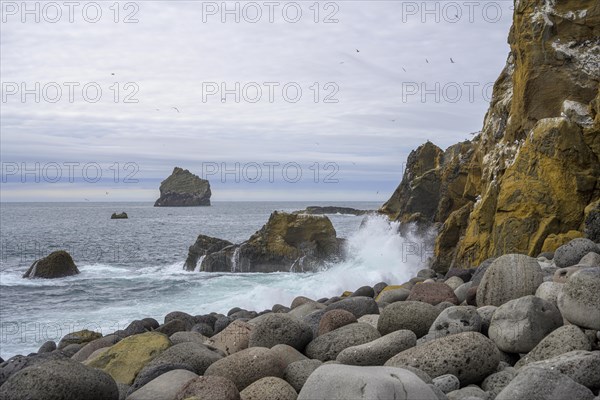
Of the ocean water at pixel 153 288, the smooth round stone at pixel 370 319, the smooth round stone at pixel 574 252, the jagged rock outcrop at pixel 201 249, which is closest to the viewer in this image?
the smooth round stone at pixel 370 319

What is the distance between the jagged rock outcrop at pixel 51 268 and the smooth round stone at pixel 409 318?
24.8 metres

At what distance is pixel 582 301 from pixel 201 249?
27208 millimetres

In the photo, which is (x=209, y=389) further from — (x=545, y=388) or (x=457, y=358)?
(x=545, y=388)

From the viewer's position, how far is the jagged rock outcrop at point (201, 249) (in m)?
31.9

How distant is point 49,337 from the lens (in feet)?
53.9

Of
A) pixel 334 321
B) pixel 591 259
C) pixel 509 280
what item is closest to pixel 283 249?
pixel 591 259

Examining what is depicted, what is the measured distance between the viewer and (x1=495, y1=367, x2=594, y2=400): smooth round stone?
484cm

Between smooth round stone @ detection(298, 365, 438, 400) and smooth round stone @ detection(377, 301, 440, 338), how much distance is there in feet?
8.93

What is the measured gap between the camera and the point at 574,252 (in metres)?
9.95

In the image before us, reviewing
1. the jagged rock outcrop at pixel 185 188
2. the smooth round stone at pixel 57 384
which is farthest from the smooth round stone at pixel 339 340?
the jagged rock outcrop at pixel 185 188

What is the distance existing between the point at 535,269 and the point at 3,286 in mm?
24090

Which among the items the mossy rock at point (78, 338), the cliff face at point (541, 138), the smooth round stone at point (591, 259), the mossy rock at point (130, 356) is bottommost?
the mossy rock at point (78, 338)

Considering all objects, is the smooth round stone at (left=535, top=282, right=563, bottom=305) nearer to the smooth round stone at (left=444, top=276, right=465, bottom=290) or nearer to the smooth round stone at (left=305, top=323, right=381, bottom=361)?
the smooth round stone at (left=305, top=323, right=381, bottom=361)

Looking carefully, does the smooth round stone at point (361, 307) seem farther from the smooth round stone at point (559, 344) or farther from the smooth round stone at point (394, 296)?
the smooth round stone at point (559, 344)
